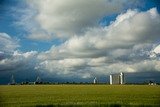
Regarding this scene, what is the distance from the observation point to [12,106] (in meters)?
35.6

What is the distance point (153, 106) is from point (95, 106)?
622cm

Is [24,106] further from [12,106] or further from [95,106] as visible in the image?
[95,106]

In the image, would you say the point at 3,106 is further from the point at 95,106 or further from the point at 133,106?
the point at 133,106

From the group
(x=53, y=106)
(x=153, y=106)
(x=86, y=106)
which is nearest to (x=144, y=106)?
(x=153, y=106)

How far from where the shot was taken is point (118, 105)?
34.8 meters

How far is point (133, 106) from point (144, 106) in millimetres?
1645

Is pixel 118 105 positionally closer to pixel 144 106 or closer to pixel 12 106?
pixel 144 106

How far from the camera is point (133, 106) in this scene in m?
34.7

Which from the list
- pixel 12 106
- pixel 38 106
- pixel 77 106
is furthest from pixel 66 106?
pixel 12 106

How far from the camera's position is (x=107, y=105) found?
34844mm

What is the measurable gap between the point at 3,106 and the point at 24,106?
7.37 ft

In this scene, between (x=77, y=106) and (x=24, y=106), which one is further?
(x=24, y=106)

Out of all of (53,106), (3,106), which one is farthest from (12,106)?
(53,106)

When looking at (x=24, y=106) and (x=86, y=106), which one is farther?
(x=24, y=106)
